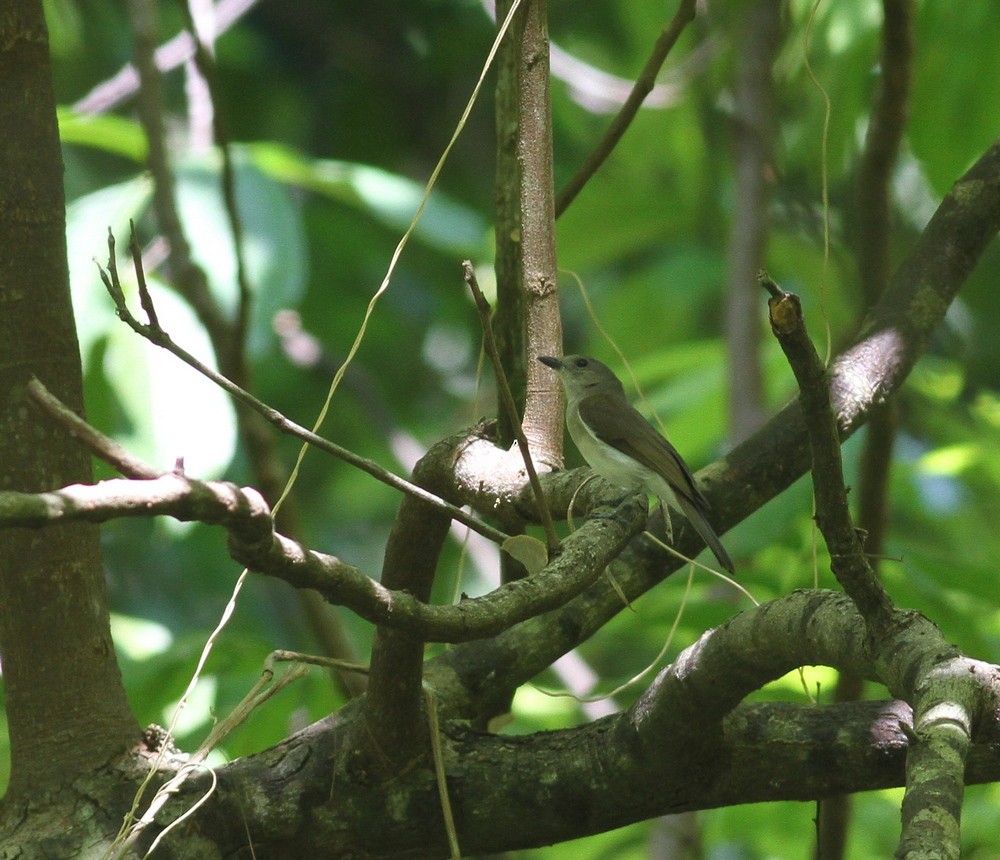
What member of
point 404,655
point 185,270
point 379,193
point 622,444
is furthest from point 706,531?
point 379,193

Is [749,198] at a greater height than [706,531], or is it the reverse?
[749,198]

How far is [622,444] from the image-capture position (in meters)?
4.43

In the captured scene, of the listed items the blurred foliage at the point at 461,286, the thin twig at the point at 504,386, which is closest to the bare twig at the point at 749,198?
the blurred foliage at the point at 461,286

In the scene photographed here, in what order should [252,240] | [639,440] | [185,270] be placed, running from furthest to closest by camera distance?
1. [639,440]
2. [252,240]
3. [185,270]

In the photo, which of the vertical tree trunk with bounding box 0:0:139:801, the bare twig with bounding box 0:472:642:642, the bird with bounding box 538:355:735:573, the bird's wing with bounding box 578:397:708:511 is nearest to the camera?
the bare twig with bounding box 0:472:642:642

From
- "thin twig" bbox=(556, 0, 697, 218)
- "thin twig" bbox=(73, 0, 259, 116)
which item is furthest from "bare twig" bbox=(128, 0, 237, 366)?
"thin twig" bbox=(556, 0, 697, 218)

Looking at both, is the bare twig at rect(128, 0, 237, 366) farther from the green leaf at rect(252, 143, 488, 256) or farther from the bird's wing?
the bird's wing

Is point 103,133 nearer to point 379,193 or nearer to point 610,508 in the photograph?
point 379,193

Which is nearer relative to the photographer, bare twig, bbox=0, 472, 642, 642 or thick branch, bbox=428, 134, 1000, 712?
bare twig, bbox=0, 472, 642, 642

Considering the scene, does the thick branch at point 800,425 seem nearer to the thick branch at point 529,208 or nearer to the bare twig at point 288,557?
the thick branch at point 529,208

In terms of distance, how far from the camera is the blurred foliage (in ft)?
11.3

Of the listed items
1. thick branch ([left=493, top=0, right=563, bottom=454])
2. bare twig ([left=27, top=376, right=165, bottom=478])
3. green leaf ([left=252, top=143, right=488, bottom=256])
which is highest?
green leaf ([left=252, top=143, right=488, bottom=256])

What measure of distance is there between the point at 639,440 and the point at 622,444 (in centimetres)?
9

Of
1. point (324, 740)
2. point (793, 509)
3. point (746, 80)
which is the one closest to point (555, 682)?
point (746, 80)
